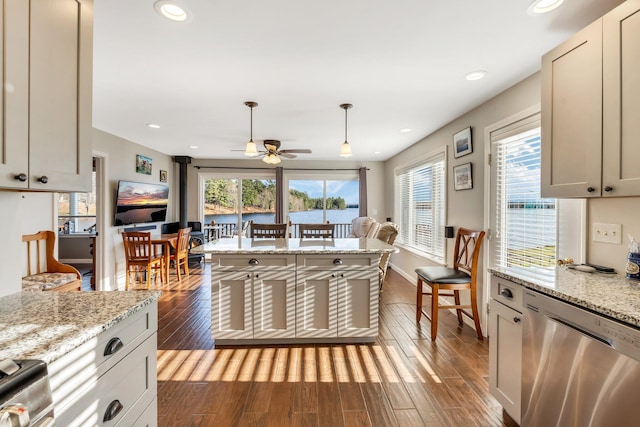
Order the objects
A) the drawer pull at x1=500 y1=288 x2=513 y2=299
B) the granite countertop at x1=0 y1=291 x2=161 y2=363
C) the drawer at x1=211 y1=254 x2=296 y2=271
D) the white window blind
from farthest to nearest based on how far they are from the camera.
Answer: the drawer at x1=211 y1=254 x2=296 y2=271 → the white window blind → the drawer pull at x1=500 y1=288 x2=513 y2=299 → the granite countertop at x1=0 y1=291 x2=161 y2=363

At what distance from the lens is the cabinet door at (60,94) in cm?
119

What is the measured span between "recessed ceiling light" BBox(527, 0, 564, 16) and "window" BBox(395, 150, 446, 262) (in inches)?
98.7

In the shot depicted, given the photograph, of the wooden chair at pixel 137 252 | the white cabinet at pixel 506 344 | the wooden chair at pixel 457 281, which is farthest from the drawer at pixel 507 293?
the wooden chair at pixel 137 252

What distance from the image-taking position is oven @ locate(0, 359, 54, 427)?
0.68 meters

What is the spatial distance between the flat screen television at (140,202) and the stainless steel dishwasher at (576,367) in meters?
5.35

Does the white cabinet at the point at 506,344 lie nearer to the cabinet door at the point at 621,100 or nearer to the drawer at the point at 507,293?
the drawer at the point at 507,293

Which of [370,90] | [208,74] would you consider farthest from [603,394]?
[208,74]

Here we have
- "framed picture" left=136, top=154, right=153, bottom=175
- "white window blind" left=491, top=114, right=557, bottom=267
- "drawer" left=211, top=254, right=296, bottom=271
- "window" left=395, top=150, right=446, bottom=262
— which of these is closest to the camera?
"white window blind" left=491, top=114, right=557, bottom=267

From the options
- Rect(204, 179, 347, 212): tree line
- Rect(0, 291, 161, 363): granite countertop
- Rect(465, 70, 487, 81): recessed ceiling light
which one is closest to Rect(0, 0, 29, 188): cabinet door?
Rect(0, 291, 161, 363): granite countertop

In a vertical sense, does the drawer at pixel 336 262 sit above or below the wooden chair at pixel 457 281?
above

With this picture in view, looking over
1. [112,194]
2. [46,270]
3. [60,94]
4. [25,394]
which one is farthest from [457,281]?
[112,194]

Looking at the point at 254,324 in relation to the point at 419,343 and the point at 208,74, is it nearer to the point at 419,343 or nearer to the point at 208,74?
the point at 419,343

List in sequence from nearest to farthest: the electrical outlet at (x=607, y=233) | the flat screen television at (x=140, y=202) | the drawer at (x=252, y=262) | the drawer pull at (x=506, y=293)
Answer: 1. the drawer pull at (x=506, y=293)
2. the electrical outlet at (x=607, y=233)
3. the drawer at (x=252, y=262)
4. the flat screen television at (x=140, y=202)

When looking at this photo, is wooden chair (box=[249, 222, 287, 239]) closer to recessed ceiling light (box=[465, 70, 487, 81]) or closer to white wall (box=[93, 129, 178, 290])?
recessed ceiling light (box=[465, 70, 487, 81])
